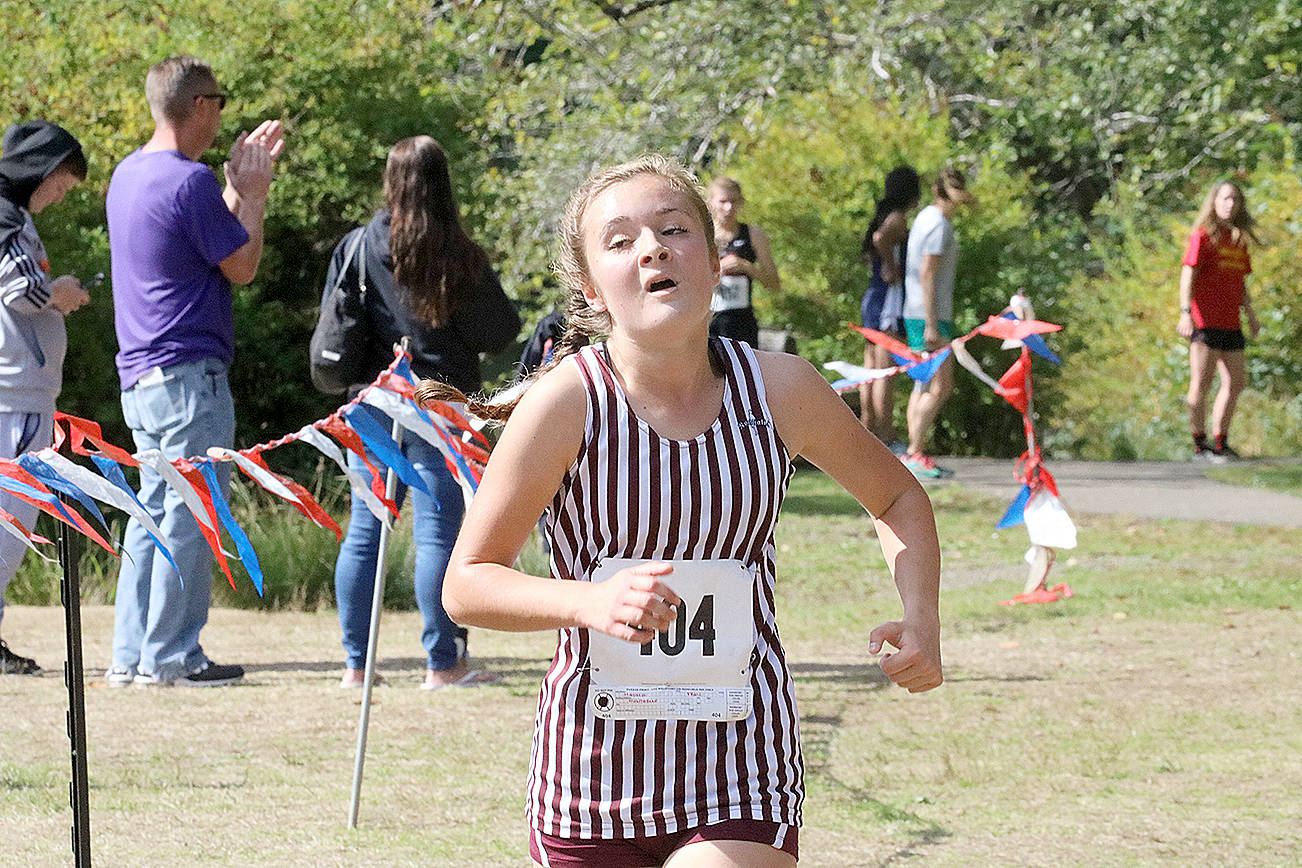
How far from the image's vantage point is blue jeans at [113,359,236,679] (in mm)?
5859

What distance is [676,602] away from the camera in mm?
2104

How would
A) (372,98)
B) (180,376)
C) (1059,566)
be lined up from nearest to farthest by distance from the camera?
1. (180,376)
2. (1059,566)
3. (372,98)

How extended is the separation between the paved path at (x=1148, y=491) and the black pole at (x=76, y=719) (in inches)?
321

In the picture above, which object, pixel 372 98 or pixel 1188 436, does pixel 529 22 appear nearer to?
pixel 372 98

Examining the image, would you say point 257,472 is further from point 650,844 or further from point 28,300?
point 650,844

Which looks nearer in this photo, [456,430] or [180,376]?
[456,430]

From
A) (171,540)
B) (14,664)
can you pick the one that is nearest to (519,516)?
(171,540)

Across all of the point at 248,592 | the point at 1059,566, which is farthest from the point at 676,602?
the point at 1059,566

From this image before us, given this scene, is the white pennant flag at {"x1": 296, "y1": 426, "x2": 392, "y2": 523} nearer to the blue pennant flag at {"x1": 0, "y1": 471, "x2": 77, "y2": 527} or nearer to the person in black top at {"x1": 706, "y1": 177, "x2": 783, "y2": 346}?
the blue pennant flag at {"x1": 0, "y1": 471, "x2": 77, "y2": 527}

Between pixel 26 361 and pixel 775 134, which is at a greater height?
pixel 775 134

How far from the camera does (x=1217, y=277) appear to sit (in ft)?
39.7

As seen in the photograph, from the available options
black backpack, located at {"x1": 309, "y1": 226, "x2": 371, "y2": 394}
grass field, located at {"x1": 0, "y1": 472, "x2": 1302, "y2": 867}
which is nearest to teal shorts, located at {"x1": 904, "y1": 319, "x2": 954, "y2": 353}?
grass field, located at {"x1": 0, "y1": 472, "x2": 1302, "y2": 867}

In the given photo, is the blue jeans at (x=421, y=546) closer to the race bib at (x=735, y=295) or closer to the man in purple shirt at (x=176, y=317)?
the man in purple shirt at (x=176, y=317)

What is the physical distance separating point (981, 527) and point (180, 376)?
5479mm
